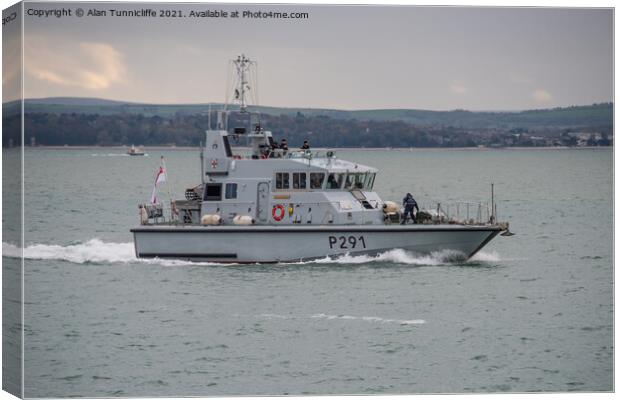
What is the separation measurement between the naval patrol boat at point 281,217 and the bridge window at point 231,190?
38 mm

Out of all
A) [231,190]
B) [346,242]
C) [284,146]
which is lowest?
[346,242]

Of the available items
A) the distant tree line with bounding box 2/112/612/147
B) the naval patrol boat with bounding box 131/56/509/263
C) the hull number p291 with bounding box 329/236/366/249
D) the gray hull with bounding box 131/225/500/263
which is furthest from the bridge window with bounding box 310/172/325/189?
the hull number p291 with bounding box 329/236/366/249

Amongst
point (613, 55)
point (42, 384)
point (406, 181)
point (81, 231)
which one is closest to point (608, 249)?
point (613, 55)

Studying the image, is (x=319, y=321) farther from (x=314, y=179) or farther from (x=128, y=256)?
(x=128, y=256)

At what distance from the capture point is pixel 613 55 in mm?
25219

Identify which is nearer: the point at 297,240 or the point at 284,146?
the point at 297,240

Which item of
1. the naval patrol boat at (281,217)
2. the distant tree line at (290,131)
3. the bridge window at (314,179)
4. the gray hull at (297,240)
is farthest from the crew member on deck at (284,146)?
the gray hull at (297,240)

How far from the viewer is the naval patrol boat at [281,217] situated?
33781mm


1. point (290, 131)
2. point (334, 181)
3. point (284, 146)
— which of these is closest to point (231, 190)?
point (284, 146)

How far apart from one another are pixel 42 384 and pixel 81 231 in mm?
21836

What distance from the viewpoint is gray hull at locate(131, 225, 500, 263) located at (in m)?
33.7

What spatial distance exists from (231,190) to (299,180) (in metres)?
1.85

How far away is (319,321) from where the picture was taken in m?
27.7

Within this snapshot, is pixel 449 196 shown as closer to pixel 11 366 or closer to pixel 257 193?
pixel 257 193
